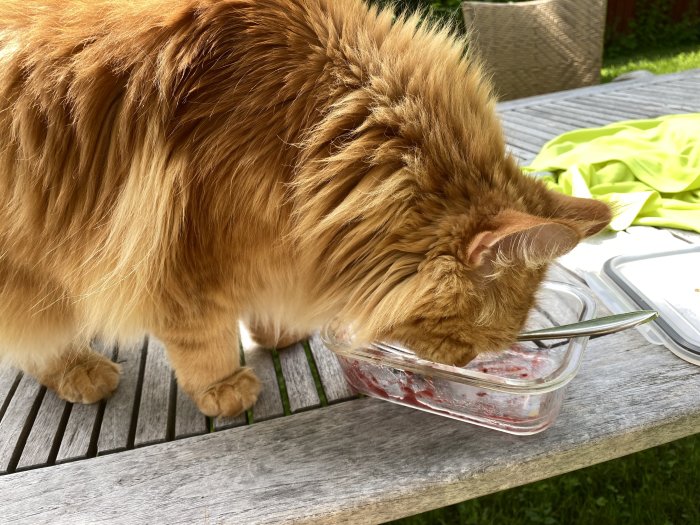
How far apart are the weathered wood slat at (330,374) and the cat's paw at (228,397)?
185 mm

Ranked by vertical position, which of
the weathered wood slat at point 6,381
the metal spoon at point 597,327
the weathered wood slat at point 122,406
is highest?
the metal spoon at point 597,327

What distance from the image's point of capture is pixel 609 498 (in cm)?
189

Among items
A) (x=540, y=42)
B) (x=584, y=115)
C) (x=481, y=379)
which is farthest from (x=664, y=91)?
(x=481, y=379)

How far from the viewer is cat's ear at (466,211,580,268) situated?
837 millimetres

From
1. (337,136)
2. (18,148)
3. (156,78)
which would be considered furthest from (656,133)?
(18,148)

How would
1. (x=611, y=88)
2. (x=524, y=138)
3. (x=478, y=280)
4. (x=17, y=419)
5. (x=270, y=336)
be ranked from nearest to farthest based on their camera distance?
(x=478, y=280) → (x=17, y=419) → (x=270, y=336) → (x=524, y=138) → (x=611, y=88)

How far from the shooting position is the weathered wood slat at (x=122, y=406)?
125 centimetres

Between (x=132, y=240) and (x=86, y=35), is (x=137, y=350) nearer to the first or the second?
(x=132, y=240)

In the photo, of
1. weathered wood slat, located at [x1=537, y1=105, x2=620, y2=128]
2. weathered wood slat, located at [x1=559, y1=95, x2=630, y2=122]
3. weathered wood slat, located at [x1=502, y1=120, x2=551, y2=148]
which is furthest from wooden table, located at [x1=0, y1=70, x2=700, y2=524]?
weathered wood slat, located at [x1=559, y1=95, x2=630, y2=122]

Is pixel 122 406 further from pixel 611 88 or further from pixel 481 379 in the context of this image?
pixel 611 88

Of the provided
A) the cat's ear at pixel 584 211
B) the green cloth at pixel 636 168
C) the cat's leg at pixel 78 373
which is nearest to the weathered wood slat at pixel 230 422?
the cat's leg at pixel 78 373

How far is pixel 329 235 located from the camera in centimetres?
103

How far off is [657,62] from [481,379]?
7.51m

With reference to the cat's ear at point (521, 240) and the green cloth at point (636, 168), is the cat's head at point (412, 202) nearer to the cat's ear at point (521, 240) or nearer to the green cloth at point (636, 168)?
the cat's ear at point (521, 240)
